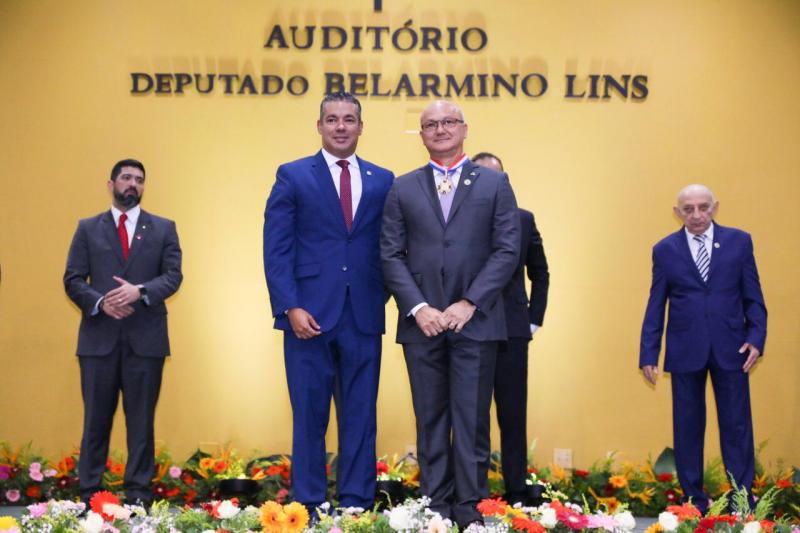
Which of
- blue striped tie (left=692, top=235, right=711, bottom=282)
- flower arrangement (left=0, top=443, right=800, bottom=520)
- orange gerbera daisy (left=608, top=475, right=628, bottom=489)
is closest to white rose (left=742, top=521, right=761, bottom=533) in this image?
blue striped tie (left=692, top=235, right=711, bottom=282)

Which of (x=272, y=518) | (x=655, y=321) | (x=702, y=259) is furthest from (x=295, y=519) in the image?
(x=702, y=259)

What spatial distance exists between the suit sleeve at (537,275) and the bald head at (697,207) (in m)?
0.73

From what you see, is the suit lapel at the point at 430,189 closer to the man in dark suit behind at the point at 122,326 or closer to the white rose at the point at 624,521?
the white rose at the point at 624,521

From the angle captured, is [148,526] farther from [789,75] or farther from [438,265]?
[789,75]

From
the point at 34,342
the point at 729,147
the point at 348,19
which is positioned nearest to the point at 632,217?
the point at 729,147

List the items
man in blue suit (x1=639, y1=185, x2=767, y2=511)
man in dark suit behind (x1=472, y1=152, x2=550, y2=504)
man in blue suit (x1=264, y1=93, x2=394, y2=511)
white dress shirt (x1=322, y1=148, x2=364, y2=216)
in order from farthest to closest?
man in dark suit behind (x1=472, y1=152, x2=550, y2=504)
man in blue suit (x1=639, y1=185, x2=767, y2=511)
white dress shirt (x1=322, y1=148, x2=364, y2=216)
man in blue suit (x1=264, y1=93, x2=394, y2=511)

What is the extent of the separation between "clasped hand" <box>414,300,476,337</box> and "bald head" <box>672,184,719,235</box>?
5.20 ft

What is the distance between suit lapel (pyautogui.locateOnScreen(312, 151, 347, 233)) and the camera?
155 inches

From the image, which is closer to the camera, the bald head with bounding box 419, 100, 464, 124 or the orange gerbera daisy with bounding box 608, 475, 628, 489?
the bald head with bounding box 419, 100, 464, 124

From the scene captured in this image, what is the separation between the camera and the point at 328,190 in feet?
13.0

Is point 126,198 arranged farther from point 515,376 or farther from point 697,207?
point 697,207

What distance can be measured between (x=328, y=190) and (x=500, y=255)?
30.2 inches

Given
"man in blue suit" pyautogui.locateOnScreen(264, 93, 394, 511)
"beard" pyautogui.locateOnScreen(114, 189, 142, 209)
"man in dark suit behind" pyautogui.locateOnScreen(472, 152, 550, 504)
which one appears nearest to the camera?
"man in blue suit" pyautogui.locateOnScreen(264, 93, 394, 511)

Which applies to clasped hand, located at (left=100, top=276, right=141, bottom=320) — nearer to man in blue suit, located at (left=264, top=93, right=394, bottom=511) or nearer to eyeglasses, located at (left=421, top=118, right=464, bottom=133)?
man in blue suit, located at (left=264, top=93, right=394, bottom=511)
